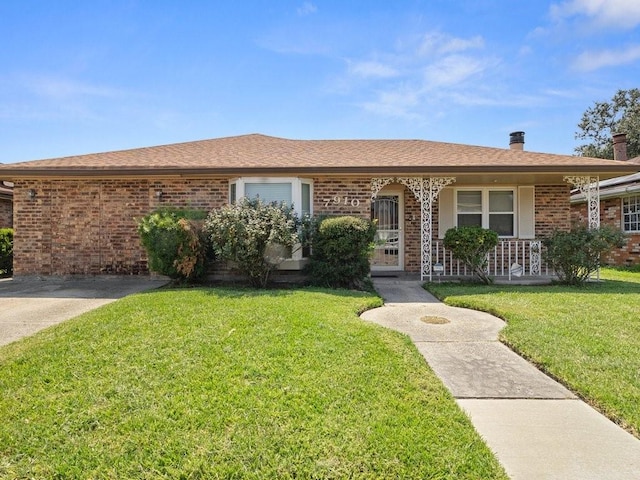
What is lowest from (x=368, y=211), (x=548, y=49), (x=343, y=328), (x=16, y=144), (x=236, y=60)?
(x=343, y=328)

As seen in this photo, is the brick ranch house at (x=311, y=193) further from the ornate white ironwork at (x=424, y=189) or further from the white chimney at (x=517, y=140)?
the white chimney at (x=517, y=140)

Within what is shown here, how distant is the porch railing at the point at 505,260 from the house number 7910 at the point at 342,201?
2.78 m

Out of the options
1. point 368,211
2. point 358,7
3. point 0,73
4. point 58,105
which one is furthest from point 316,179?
point 0,73

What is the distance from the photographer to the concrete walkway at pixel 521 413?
88.6 inches

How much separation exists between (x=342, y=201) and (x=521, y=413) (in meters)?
6.79

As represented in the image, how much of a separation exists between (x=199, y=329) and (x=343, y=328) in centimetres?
169

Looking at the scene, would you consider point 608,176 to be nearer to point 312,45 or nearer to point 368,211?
point 368,211

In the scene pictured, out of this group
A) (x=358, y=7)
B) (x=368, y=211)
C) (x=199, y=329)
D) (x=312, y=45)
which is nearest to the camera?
(x=199, y=329)

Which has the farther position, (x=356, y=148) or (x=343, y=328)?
(x=356, y=148)

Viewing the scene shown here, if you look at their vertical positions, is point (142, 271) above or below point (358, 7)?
below

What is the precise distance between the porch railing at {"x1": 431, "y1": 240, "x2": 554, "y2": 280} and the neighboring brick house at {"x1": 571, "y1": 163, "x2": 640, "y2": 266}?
382 cm

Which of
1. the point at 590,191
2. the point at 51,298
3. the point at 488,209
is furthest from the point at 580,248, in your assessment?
the point at 51,298

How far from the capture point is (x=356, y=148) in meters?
11.7

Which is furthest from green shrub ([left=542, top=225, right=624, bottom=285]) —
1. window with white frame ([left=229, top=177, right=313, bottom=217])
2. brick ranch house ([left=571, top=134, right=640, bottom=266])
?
window with white frame ([left=229, top=177, right=313, bottom=217])
